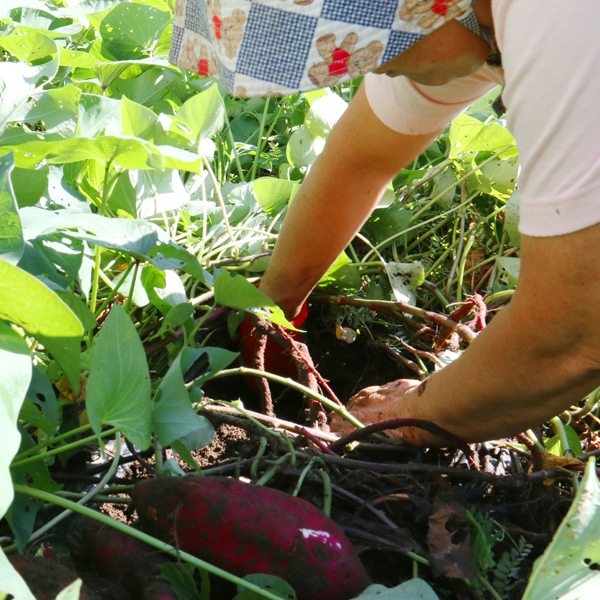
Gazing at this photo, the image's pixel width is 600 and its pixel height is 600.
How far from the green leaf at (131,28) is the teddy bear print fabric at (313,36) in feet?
2.30

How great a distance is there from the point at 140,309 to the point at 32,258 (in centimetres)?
32

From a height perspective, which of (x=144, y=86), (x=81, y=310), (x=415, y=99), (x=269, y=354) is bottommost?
(x=269, y=354)

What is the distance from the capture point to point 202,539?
1.44 ft

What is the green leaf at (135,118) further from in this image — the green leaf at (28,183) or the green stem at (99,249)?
the green leaf at (28,183)

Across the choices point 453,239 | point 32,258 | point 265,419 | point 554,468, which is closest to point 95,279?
point 32,258

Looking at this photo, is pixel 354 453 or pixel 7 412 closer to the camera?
pixel 7 412

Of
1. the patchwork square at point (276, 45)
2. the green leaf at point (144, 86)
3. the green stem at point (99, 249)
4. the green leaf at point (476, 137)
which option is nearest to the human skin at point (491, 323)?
the patchwork square at point (276, 45)

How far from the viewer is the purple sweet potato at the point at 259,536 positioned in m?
0.43

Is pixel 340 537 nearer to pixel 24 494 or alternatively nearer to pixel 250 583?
pixel 250 583

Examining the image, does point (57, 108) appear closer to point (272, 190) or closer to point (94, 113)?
point (94, 113)

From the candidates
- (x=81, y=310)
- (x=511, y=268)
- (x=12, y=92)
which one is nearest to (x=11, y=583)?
(x=81, y=310)

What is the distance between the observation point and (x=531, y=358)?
22.7 inches

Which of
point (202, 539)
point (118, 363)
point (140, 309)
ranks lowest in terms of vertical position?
point (140, 309)

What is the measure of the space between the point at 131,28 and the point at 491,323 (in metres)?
0.96
